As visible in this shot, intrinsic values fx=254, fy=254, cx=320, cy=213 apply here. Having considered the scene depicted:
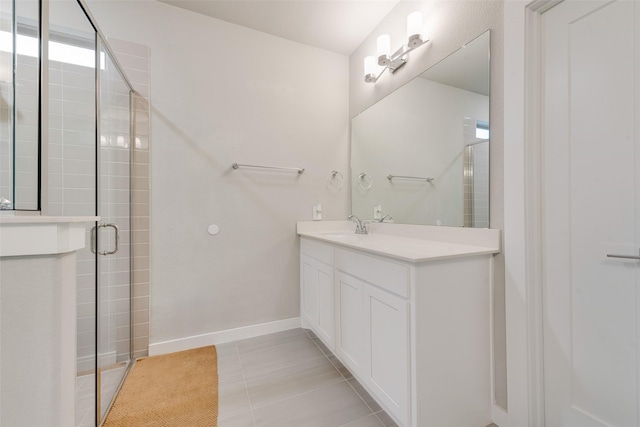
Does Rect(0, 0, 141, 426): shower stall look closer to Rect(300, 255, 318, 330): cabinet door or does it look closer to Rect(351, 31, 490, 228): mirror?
Rect(300, 255, 318, 330): cabinet door

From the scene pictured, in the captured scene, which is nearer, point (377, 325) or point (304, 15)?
point (377, 325)

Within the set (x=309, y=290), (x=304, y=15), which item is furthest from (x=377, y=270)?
(x=304, y=15)

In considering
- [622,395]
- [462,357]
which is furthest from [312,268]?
[622,395]

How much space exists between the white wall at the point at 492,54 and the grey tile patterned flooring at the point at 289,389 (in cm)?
70

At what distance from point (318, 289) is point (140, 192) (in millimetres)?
1462

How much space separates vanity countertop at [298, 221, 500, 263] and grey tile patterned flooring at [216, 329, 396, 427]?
0.85m

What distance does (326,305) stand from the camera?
70.1 inches

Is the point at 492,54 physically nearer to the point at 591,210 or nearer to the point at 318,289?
the point at 591,210

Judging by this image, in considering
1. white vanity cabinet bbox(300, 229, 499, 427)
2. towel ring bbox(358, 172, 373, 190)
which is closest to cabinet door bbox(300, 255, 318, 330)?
white vanity cabinet bbox(300, 229, 499, 427)

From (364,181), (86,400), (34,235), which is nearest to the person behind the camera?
(34,235)

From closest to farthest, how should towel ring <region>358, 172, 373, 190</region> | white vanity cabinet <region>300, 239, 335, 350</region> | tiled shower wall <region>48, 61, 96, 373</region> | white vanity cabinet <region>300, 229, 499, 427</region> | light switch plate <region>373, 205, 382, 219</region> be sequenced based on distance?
white vanity cabinet <region>300, 229, 499, 427</region>
tiled shower wall <region>48, 61, 96, 373</region>
white vanity cabinet <region>300, 239, 335, 350</region>
light switch plate <region>373, 205, 382, 219</region>
towel ring <region>358, 172, 373, 190</region>

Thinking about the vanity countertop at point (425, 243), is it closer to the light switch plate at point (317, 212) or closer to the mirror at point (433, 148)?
the mirror at point (433, 148)

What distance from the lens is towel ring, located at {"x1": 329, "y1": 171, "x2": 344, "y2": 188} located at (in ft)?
8.08

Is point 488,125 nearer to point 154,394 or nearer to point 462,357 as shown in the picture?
point 462,357
